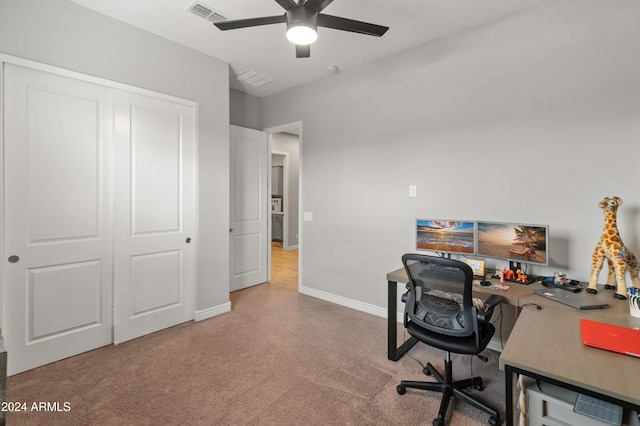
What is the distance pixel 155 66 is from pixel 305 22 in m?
1.82

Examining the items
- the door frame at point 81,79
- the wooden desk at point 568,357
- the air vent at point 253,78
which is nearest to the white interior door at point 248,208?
the air vent at point 253,78

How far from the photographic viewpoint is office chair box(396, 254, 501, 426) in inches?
67.8

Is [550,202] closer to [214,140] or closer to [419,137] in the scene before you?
[419,137]

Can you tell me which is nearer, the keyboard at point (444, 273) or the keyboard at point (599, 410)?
the keyboard at point (599, 410)

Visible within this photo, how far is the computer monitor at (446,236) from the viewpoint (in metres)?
2.58

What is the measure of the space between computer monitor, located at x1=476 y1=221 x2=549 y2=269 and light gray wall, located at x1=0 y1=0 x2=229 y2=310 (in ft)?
8.64

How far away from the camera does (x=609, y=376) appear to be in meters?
1.07

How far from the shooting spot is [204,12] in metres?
2.52

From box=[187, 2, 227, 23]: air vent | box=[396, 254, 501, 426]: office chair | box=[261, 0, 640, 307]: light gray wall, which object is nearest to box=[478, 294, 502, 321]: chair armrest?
box=[396, 254, 501, 426]: office chair

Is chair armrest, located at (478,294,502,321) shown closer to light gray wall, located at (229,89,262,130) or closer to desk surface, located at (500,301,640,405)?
desk surface, located at (500,301,640,405)

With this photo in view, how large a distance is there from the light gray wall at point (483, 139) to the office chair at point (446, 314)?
1083 mm

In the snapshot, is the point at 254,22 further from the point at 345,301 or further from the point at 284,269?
the point at 284,269

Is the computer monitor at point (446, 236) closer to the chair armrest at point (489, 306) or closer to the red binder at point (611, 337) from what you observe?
the chair armrest at point (489, 306)

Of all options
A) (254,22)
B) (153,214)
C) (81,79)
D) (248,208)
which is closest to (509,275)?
(254,22)
